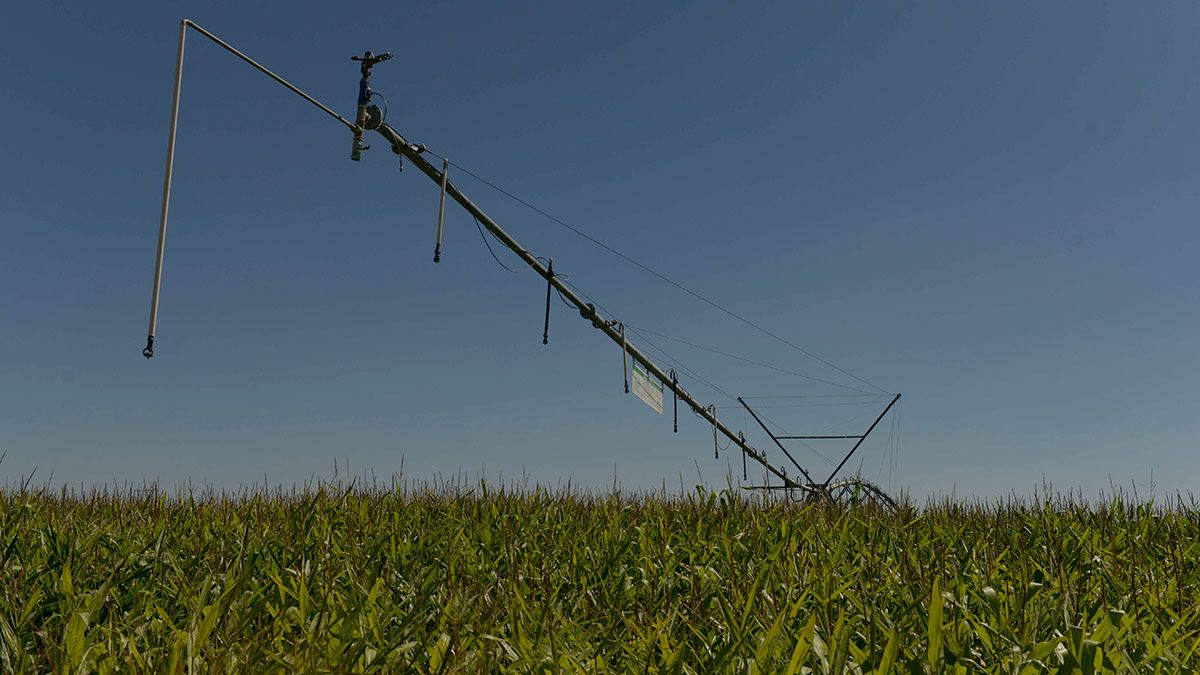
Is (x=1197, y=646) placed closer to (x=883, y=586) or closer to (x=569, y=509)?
(x=883, y=586)

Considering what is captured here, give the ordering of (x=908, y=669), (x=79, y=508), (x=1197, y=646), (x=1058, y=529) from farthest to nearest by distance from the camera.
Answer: (x=79, y=508), (x=1058, y=529), (x=1197, y=646), (x=908, y=669)

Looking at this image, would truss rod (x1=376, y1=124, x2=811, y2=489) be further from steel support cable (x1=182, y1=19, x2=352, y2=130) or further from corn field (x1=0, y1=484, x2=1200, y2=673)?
corn field (x1=0, y1=484, x2=1200, y2=673)

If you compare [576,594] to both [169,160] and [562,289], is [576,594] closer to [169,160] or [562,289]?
[169,160]

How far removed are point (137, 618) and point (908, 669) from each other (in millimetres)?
3663

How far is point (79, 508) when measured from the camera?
10.2 metres

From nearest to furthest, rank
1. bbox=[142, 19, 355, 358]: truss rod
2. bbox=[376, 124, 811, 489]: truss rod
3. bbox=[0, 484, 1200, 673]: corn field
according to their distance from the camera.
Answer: bbox=[0, 484, 1200, 673]: corn field → bbox=[142, 19, 355, 358]: truss rod → bbox=[376, 124, 811, 489]: truss rod

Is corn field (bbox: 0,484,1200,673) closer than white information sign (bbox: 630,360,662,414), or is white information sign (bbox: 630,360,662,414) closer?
corn field (bbox: 0,484,1200,673)

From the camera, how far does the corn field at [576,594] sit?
3619 mm

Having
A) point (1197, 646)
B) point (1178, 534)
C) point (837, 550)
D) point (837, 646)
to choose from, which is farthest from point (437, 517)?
point (1178, 534)

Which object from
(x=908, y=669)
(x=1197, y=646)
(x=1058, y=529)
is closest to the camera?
(x=908, y=669)

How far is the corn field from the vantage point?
3.62m

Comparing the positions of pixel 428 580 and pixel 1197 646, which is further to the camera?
pixel 428 580

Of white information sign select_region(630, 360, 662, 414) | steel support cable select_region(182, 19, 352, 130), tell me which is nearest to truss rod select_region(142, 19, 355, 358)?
steel support cable select_region(182, 19, 352, 130)

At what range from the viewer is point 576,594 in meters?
5.46
